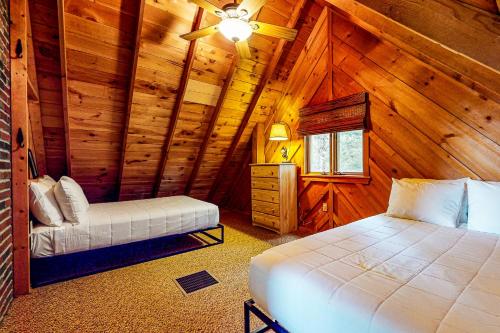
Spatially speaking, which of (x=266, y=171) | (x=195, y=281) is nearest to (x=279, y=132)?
(x=266, y=171)

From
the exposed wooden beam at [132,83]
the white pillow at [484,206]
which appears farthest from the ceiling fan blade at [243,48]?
the white pillow at [484,206]

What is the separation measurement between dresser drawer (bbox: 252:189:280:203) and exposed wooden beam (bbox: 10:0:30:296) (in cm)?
266

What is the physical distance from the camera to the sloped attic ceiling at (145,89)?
2395mm

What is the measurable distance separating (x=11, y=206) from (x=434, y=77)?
3.82 m

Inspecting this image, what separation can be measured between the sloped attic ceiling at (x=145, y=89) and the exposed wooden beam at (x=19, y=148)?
413 mm

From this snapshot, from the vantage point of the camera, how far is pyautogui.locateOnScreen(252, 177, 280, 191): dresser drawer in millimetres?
3422

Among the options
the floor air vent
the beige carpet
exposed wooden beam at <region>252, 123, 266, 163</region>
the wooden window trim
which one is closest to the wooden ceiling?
exposed wooden beam at <region>252, 123, 266, 163</region>

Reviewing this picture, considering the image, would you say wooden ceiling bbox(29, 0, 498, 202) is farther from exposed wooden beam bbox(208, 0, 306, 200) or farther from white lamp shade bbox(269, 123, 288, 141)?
white lamp shade bbox(269, 123, 288, 141)

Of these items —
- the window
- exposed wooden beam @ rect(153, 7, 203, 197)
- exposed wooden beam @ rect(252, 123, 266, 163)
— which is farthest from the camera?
exposed wooden beam @ rect(252, 123, 266, 163)

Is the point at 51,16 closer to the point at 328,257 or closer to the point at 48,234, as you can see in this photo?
the point at 48,234

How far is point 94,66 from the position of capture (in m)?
2.57

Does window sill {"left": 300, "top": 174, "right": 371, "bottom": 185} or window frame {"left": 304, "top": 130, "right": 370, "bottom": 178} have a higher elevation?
window frame {"left": 304, "top": 130, "right": 370, "bottom": 178}

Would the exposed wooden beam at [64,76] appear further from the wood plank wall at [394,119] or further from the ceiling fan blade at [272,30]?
the wood plank wall at [394,119]

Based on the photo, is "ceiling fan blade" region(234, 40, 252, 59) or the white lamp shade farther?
the white lamp shade
